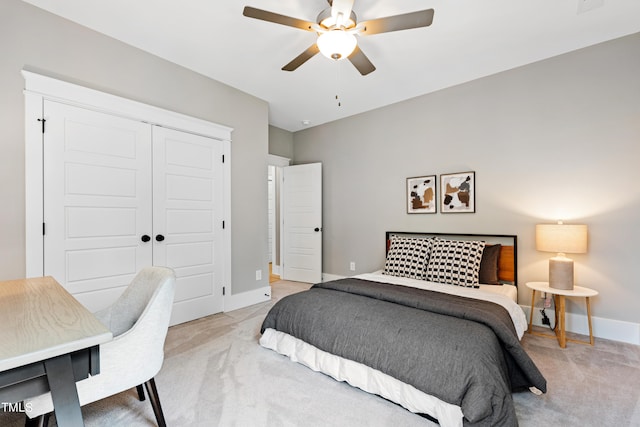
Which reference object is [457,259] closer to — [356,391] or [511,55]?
[356,391]

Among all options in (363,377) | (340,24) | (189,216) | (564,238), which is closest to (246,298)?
(189,216)

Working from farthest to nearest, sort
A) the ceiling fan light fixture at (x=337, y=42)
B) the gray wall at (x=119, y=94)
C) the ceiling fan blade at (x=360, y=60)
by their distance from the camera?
1. the ceiling fan blade at (x=360, y=60)
2. the gray wall at (x=119, y=94)
3. the ceiling fan light fixture at (x=337, y=42)

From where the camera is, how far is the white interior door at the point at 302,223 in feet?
16.0

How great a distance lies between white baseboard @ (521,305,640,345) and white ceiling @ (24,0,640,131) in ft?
8.50

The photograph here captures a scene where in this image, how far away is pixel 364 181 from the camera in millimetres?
4465

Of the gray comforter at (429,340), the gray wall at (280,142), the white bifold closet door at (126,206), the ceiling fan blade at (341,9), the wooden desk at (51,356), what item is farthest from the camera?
the gray wall at (280,142)

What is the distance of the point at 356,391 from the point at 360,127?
362 cm

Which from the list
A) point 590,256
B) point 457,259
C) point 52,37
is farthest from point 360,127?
point 52,37

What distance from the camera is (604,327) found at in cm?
269

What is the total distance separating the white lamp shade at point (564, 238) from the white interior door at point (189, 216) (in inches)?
133

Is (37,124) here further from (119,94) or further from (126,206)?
(126,206)

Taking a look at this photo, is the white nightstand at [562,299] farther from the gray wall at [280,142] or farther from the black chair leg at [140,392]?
the gray wall at [280,142]

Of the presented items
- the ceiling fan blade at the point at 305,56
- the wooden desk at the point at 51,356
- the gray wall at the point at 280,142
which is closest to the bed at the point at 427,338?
the wooden desk at the point at 51,356

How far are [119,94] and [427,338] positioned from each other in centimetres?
325
